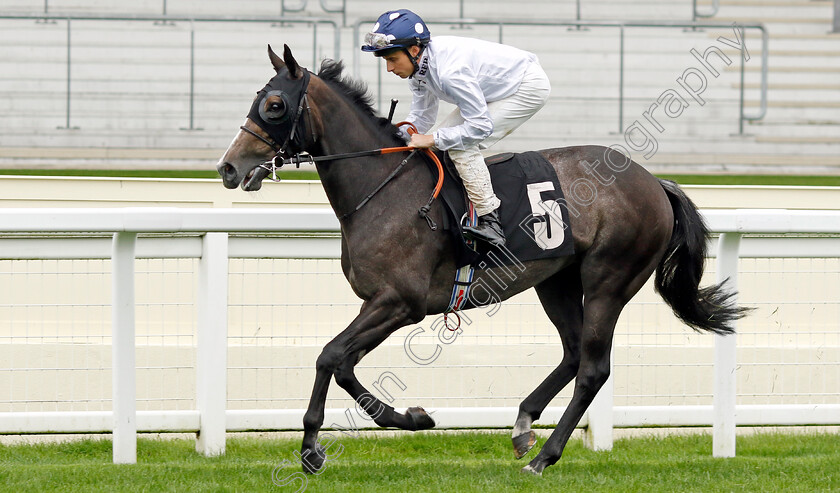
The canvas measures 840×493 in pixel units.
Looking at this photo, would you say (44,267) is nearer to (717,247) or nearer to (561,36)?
(717,247)

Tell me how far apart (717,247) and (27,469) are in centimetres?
281

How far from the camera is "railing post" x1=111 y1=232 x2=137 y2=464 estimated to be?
3.66 meters

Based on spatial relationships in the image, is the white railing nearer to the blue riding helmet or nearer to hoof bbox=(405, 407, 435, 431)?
hoof bbox=(405, 407, 435, 431)

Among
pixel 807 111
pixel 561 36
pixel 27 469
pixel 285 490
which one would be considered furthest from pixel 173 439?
pixel 807 111

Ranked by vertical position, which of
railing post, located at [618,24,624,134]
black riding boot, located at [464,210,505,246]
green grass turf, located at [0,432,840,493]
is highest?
railing post, located at [618,24,624,134]

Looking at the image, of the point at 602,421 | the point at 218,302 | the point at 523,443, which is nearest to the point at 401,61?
the point at 218,302

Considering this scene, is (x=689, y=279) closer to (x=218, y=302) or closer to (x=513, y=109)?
(x=513, y=109)

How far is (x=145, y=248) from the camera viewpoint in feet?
12.8

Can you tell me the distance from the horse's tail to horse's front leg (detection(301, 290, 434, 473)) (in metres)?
1.12

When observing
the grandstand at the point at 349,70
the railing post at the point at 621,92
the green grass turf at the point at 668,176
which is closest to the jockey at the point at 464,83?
the green grass turf at the point at 668,176

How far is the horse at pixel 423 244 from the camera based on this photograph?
11.6 ft

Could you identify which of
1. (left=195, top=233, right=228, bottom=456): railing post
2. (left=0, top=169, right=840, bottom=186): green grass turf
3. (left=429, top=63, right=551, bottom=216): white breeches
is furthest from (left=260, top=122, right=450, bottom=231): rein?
(left=0, top=169, right=840, bottom=186): green grass turf

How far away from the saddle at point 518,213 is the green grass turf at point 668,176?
19.8 ft

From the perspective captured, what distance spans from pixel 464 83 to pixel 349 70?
9.37m
